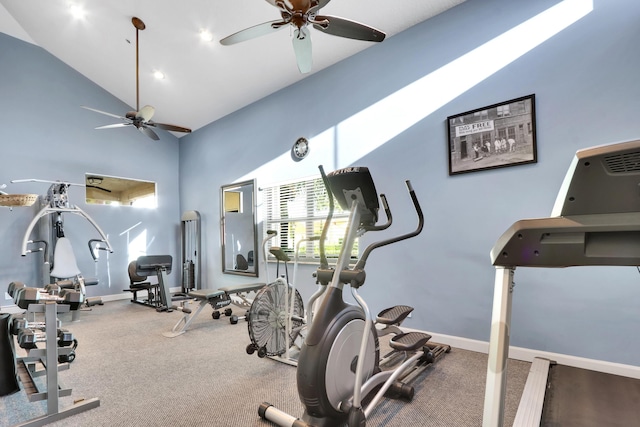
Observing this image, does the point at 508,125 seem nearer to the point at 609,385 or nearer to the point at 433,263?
the point at 433,263

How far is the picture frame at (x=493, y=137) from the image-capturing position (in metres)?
2.84

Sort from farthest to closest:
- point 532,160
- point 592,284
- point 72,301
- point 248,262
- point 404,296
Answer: point 248,262 < point 404,296 < point 532,160 < point 592,284 < point 72,301

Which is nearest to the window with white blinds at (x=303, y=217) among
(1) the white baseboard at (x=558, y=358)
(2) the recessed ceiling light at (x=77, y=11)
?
(1) the white baseboard at (x=558, y=358)

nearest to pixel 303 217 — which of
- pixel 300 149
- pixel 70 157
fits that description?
pixel 300 149

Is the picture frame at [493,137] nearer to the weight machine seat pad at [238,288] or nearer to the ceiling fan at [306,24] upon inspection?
the ceiling fan at [306,24]

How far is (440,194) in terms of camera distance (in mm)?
3361

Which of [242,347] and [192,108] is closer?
[242,347]

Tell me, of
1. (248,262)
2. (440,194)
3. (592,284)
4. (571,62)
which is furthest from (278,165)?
(592,284)

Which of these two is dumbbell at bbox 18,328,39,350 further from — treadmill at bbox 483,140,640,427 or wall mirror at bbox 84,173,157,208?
wall mirror at bbox 84,173,157,208

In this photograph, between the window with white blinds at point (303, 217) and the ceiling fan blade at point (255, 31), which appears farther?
the window with white blinds at point (303, 217)

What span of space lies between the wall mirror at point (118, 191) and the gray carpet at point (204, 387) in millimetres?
3300

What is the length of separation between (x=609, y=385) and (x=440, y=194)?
1.98 meters

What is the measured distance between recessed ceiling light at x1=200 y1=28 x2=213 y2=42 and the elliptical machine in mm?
3440

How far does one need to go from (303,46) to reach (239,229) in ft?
12.4
